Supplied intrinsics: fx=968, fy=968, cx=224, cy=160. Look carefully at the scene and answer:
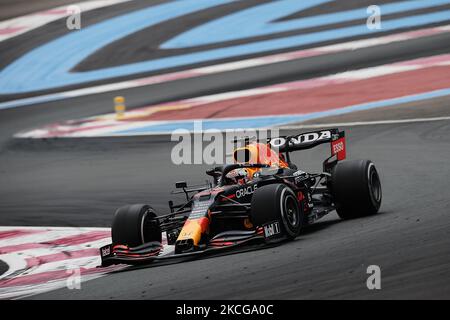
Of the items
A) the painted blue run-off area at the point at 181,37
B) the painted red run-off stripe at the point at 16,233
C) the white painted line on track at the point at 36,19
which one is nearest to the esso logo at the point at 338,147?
the painted red run-off stripe at the point at 16,233

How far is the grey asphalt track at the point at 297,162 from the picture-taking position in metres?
7.42

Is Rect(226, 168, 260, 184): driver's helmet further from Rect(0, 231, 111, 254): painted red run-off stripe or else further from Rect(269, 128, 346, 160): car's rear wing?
Rect(0, 231, 111, 254): painted red run-off stripe

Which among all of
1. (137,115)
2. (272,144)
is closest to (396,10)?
(137,115)

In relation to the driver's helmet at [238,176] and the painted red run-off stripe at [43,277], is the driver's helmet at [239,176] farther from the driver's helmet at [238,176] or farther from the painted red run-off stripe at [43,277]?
the painted red run-off stripe at [43,277]

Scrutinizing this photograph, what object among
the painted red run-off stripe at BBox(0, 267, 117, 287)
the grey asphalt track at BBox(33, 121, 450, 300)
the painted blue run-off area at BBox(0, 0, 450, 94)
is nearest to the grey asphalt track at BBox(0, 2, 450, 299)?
the grey asphalt track at BBox(33, 121, 450, 300)

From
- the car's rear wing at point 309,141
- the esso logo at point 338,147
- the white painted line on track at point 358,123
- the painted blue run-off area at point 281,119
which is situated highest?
the painted blue run-off area at point 281,119

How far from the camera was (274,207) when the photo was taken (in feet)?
30.0

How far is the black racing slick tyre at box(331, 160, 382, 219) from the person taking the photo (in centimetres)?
1048

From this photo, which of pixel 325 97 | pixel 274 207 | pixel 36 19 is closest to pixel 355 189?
pixel 274 207

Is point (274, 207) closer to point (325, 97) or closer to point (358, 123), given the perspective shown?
point (358, 123)

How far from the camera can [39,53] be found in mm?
26047

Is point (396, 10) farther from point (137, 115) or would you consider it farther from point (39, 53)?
point (39, 53)
